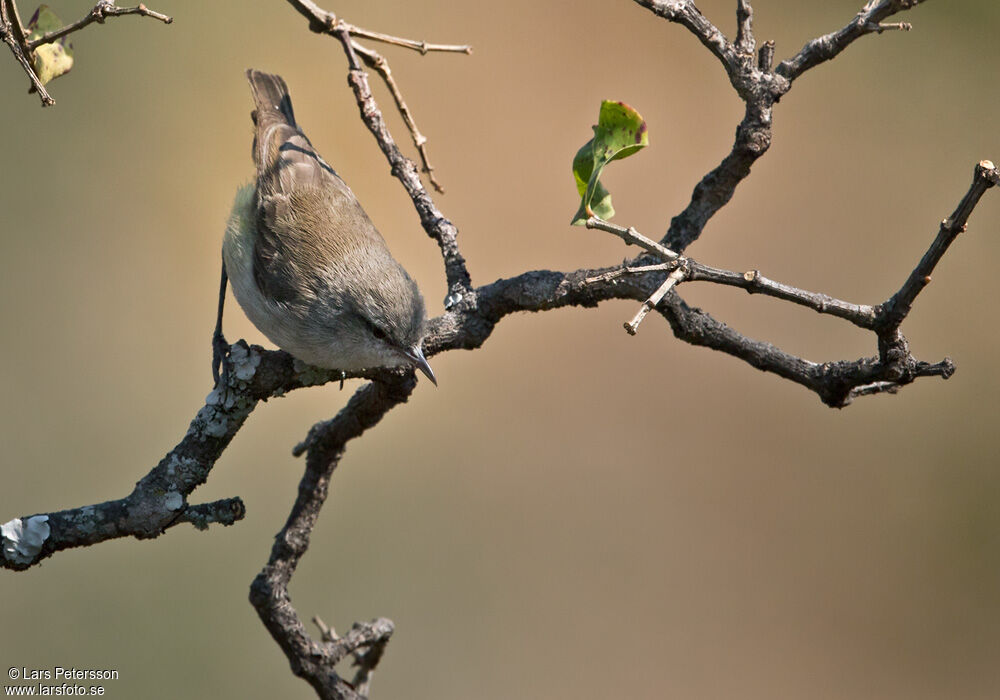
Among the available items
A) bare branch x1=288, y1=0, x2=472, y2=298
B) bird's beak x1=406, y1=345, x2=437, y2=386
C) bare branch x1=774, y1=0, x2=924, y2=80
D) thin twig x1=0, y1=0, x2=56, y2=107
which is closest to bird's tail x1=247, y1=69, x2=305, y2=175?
bare branch x1=288, y1=0, x2=472, y2=298

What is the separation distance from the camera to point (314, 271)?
119 inches

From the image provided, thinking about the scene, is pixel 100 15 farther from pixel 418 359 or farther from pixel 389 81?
pixel 418 359

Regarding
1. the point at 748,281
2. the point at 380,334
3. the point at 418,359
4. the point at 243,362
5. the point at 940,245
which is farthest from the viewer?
the point at 380,334

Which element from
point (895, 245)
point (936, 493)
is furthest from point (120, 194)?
point (936, 493)

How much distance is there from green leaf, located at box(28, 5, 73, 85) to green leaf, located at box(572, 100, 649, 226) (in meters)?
1.50

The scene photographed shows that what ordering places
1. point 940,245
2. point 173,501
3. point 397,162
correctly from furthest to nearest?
point 397,162, point 173,501, point 940,245

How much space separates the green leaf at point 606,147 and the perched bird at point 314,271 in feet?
2.88

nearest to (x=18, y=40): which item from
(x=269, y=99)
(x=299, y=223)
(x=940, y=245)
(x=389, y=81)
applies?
(x=389, y=81)

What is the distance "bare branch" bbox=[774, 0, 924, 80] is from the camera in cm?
202

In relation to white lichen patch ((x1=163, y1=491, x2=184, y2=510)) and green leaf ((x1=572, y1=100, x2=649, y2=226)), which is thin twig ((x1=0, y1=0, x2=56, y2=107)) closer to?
white lichen patch ((x1=163, y1=491, x2=184, y2=510))

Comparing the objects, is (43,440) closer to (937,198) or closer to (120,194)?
(120,194)

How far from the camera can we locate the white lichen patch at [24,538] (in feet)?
6.74

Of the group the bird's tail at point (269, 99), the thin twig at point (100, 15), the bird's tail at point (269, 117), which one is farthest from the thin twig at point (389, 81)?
the bird's tail at point (269, 99)

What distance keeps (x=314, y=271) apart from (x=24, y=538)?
131 centimetres
